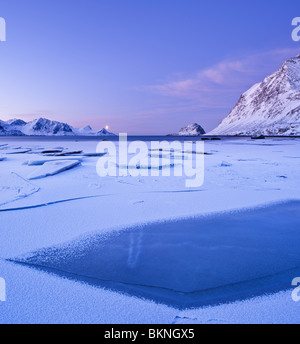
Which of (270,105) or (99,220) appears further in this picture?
(270,105)

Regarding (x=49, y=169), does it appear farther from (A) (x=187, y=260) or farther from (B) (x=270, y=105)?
(B) (x=270, y=105)

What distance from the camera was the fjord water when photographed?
1.83m

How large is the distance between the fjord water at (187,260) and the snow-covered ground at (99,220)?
0.35 feet

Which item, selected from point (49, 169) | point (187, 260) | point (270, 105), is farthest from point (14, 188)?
point (270, 105)

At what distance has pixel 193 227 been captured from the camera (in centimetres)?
304

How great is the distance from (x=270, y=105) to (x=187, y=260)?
A: 144 meters

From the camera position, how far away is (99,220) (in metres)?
3.25

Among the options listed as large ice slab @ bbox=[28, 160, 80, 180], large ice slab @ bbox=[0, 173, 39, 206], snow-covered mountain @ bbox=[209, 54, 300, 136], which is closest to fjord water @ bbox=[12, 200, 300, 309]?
large ice slab @ bbox=[0, 173, 39, 206]

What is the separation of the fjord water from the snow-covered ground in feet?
0.35

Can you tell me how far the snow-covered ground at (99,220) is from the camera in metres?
1.56
